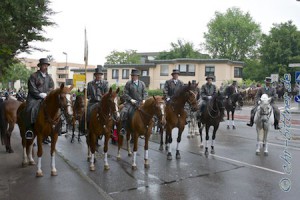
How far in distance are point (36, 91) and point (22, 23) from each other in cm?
722

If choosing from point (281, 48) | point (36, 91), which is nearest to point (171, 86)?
point (36, 91)

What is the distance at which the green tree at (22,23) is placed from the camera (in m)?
11.2

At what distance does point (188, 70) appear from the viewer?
163 ft

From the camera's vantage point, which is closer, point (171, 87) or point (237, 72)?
point (171, 87)

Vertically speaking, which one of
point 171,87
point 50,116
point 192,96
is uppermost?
point 171,87

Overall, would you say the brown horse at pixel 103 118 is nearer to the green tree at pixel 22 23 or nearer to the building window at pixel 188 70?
the green tree at pixel 22 23

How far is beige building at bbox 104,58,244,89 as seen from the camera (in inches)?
1871

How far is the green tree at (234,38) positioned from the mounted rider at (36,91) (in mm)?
63046

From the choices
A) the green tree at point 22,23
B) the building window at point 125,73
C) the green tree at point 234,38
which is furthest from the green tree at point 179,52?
the green tree at point 22,23

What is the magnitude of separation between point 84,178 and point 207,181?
3.21m

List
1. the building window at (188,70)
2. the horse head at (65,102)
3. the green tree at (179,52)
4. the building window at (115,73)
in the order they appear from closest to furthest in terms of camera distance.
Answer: the horse head at (65,102) < the building window at (188,70) < the building window at (115,73) < the green tree at (179,52)

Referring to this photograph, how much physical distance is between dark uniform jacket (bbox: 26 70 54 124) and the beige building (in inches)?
1548

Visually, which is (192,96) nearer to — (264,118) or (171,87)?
(171,87)

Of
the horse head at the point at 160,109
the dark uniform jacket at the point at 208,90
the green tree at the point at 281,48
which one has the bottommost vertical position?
the horse head at the point at 160,109
